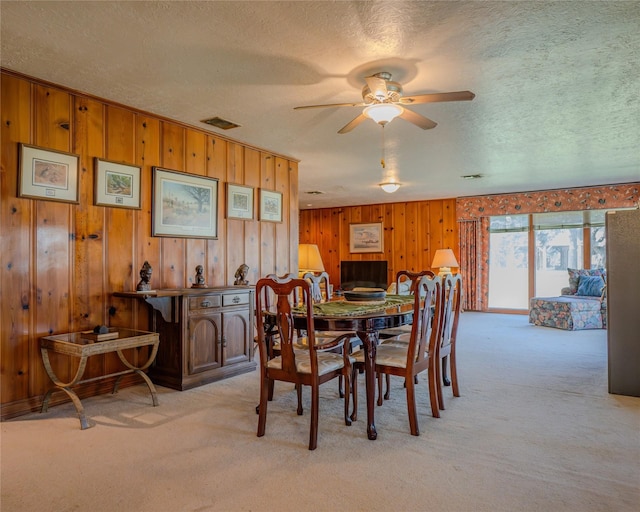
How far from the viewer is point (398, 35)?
7.82ft

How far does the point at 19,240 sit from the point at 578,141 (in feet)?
17.4

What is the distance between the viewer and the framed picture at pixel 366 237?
9523mm

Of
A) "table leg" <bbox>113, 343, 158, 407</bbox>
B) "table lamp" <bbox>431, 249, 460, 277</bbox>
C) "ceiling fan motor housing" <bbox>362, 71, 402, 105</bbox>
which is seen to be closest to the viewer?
"ceiling fan motor housing" <bbox>362, 71, 402, 105</bbox>

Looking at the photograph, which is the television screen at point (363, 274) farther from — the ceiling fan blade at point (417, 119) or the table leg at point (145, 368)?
the ceiling fan blade at point (417, 119)

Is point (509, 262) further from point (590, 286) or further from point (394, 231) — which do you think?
point (394, 231)

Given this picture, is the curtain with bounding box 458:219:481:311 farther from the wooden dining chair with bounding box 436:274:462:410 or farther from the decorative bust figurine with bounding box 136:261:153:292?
the decorative bust figurine with bounding box 136:261:153:292

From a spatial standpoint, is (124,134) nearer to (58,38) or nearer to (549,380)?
(58,38)

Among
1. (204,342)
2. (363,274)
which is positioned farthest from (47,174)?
(363,274)

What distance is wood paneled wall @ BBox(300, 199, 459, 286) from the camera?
8.80 meters

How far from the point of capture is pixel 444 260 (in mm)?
8086

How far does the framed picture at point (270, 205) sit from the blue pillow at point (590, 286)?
16.9ft

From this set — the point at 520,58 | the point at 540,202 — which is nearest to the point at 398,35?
the point at 520,58

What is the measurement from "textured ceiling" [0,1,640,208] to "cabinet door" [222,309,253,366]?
5.98ft

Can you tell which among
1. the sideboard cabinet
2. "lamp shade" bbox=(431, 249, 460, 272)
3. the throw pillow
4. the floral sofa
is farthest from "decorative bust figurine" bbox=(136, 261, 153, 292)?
the throw pillow
